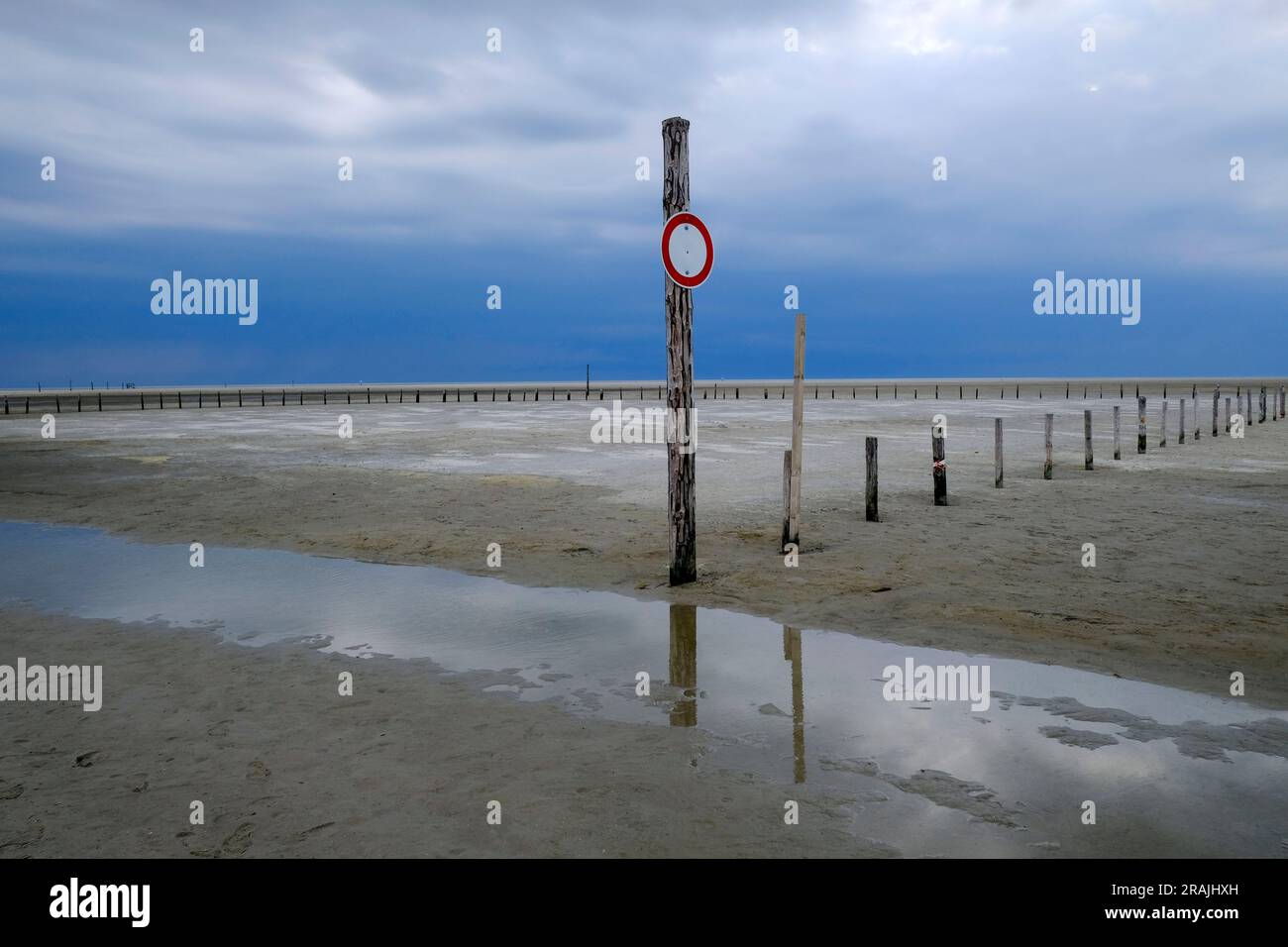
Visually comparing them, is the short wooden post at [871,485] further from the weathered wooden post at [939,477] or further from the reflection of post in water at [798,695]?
the reflection of post in water at [798,695]

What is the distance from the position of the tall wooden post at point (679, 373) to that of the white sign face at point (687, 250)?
20cm

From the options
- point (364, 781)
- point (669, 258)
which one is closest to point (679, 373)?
point (669, 258)

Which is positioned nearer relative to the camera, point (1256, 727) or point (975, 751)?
point (975, 751)

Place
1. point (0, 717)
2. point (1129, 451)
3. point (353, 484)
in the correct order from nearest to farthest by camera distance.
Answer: point (0, 717), point (353, 484), point (1129, 451)

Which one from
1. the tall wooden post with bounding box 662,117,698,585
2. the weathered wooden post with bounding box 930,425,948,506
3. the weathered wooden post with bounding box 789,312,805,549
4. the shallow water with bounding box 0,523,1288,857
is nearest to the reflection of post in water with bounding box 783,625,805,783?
the shallow water with bounding box 0,523,1288,857

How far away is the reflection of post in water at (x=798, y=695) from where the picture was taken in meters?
5.11

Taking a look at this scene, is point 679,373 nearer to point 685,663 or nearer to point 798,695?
point 685,663

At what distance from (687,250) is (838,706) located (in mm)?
5344

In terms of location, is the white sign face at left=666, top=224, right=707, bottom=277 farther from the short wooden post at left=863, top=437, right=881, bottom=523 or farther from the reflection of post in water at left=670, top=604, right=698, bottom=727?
the short wooden post at left=863, top=437, right=881, bottom=523

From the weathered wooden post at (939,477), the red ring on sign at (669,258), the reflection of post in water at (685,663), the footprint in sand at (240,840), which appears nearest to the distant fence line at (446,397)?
the weathered wooden post at (939,477)
